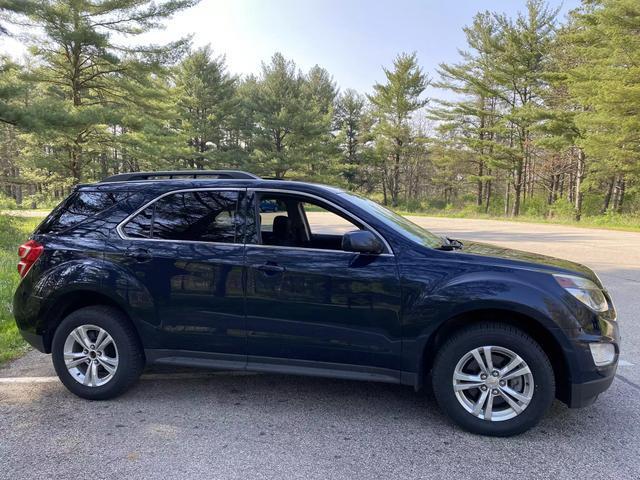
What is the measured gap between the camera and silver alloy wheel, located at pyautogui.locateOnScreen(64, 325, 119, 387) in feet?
11.2

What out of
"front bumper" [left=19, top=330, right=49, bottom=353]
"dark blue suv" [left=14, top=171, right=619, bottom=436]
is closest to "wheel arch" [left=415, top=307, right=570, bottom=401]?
"dark blue suv" [left=14, top=171, right=619, bottom=436]

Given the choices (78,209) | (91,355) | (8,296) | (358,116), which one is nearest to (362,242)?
(91,355)

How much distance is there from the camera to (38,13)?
13.4 m

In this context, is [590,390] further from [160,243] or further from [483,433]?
[160,243]

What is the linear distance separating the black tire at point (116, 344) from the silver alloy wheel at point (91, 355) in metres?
0.03

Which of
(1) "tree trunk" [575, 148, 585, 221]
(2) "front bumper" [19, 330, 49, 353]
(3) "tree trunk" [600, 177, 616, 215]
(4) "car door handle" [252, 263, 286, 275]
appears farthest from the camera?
(3) "tree trunk" [600, 177, 616, 215]

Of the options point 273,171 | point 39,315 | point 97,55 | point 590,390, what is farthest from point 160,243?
point 273,171

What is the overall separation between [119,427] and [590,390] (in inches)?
129

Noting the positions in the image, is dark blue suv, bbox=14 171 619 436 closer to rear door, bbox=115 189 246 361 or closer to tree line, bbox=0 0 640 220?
rear door, bbox=115 189 246 361

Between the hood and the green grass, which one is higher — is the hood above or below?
above

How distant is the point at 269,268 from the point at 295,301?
0.32 meters

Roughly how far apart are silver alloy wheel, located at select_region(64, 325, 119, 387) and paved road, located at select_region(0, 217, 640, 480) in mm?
208

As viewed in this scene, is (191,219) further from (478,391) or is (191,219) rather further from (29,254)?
(478,391)

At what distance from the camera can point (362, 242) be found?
297 cm
